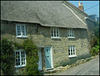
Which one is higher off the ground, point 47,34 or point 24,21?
point 24,21

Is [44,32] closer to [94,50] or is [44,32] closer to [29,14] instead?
[29,14]

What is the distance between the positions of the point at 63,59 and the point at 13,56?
6280 millimetres

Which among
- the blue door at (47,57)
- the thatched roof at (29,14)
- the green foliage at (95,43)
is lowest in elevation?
the blue door at (47,57)

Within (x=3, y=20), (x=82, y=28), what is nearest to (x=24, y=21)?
(x=3, y=20)

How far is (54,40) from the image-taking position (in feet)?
47.4

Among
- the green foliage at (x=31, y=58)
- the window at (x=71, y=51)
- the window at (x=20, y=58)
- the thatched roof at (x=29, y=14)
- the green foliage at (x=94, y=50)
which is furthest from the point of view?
the green foliage at (x=94, y=50)

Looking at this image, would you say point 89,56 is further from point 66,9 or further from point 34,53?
point 34,53

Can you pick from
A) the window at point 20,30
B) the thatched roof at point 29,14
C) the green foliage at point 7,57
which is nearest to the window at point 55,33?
the thatched roof at point 29,14

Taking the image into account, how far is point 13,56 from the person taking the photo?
35.7 ft

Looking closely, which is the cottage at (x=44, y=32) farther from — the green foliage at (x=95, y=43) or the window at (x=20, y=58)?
the green foliage at (x=95, y=43)

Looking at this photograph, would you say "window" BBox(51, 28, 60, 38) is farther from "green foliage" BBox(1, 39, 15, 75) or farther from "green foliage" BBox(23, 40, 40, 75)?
"green foliage" BBox(1, 39, 15, 75)

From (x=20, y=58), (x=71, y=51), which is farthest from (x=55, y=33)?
(x=20, y=58)

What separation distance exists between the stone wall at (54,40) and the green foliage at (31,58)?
0.71 meters

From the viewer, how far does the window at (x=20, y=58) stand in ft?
37.3
